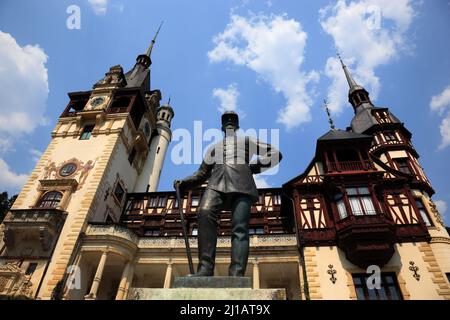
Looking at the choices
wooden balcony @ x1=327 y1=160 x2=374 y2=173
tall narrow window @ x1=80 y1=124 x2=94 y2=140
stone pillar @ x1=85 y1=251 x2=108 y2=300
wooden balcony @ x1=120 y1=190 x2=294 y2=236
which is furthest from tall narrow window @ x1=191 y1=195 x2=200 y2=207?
wooden balcony @ x1=327 y1=160 x2=374 y2=173

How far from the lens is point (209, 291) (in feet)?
12.1

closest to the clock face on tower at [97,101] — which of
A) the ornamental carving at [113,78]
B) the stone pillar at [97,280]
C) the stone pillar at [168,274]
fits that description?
the ornamental carving at [113,78]

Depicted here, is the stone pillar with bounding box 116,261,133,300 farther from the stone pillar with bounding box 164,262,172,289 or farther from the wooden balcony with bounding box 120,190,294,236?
the wooden balcony with bounding box 120,190,294,236

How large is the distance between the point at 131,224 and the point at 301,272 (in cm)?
1685

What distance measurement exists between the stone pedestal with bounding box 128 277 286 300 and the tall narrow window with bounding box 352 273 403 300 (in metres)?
15.2

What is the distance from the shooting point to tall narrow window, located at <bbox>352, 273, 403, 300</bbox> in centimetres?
1595

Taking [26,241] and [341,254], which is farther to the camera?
[26,241]

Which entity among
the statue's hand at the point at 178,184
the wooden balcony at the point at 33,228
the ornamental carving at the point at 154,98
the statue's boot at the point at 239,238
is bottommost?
the statue's boot at the point at 239,238

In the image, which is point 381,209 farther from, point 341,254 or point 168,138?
point 168,138

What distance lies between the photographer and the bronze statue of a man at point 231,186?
459cm

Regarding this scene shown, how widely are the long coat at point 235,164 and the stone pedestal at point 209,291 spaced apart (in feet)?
4.95

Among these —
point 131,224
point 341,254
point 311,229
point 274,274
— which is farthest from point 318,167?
point 131,224

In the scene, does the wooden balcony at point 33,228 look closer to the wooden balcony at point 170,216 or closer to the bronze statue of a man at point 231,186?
the wooden balcony at point 170,216
